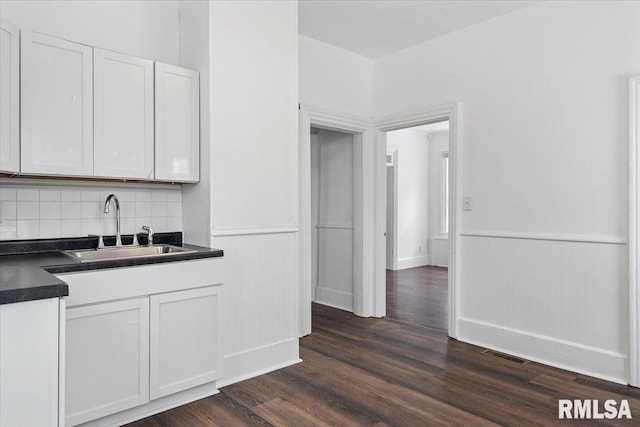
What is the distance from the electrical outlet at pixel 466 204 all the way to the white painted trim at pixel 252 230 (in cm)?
153

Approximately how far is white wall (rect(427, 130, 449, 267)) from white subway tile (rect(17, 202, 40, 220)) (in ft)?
22.5

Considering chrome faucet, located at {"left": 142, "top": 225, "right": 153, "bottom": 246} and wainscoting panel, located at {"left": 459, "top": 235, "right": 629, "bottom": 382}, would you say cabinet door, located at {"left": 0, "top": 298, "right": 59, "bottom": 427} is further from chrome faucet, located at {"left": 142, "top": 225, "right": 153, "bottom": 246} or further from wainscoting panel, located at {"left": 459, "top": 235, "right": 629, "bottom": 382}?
wainscoting panel, located at {"left": 459, "top": 235, "right": 629, "bottom": 382}

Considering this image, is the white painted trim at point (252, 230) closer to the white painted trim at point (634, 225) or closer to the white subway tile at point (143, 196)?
the white subway tile at point (143, 196)

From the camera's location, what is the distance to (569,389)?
2.69 meters

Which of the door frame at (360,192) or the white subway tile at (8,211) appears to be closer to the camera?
the white subway tile at (8,211)

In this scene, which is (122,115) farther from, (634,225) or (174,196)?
(634,225)

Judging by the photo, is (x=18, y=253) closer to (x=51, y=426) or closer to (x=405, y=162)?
(x=51, y=426)

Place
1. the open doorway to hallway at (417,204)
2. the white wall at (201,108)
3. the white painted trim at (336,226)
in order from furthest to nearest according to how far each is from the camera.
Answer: the open doorway to hallway at (417,204)
the white painted trim at (336,226)
the white wall at (201,108)

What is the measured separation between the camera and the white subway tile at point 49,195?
249 centimetres

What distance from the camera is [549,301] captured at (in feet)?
10.4

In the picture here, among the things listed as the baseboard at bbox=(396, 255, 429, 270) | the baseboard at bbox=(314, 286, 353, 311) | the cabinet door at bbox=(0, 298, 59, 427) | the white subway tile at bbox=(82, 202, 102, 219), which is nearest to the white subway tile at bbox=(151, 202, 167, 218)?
the white subway tile at bbox=(82, 202, 102, 219)

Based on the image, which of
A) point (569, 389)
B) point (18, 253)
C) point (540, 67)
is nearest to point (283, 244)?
point (18, 253)

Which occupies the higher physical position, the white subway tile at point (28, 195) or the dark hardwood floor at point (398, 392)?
the white subway tile at point (28, 195)

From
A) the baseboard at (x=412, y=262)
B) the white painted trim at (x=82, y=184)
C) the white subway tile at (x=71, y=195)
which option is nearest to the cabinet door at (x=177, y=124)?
the white painted trim at (x=82, y=184)
